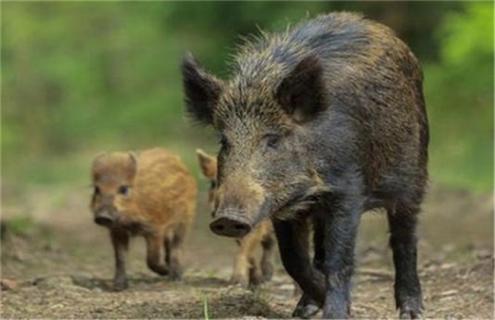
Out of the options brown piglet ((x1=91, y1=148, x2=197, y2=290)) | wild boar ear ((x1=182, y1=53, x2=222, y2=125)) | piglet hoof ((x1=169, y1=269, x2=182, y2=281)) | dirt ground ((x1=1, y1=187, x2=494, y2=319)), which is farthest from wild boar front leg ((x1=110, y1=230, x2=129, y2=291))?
wild boar ear ((x1=182, y1=53, x2=222, y2=125))

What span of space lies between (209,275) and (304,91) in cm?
421

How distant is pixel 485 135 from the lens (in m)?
19.8

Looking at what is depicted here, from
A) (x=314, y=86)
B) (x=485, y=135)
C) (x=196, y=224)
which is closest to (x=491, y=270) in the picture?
(x=314, y=86)

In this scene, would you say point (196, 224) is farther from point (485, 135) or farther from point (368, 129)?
point (368, 129)

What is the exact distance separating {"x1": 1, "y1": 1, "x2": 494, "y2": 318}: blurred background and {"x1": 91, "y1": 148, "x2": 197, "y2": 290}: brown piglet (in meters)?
0.53

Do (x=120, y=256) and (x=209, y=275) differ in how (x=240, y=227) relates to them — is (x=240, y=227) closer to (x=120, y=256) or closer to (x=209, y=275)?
(x=120, y=256)

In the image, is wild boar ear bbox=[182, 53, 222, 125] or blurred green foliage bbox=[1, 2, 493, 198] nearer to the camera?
wild boar ear bbox=[182, 53, 222, 125]

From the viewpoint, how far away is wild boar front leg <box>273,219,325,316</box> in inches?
280

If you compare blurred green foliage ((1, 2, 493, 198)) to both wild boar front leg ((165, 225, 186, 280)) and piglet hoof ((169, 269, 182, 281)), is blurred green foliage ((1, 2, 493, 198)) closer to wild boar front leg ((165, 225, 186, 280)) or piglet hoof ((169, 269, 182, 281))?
wild boar front leg ((165, 225, 186, 280))

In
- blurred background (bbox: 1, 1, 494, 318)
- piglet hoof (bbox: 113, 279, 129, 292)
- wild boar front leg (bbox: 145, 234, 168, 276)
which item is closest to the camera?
piglet hoof (bbox: 113, 279, 129, 292)

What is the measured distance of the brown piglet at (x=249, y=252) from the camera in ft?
31.7

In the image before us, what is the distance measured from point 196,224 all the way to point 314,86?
27.7ft

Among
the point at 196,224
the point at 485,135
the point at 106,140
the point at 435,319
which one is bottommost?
the point at 435,319

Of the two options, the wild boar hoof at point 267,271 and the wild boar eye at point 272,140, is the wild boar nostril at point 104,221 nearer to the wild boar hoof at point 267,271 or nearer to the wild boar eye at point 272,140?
the wild boar hoof at point 267,271
